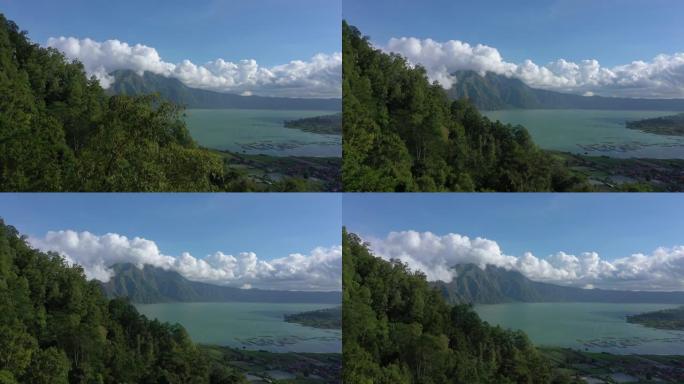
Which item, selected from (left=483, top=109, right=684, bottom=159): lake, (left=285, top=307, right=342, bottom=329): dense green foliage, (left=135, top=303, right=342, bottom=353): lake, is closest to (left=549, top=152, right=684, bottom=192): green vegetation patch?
(left=483, top=109, right=684, bottom=159): lake

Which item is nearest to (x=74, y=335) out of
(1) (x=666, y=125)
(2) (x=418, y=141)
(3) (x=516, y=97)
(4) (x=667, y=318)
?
(2) (x=418, y=141)

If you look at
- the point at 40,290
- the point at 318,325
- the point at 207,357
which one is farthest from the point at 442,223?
the point at 40,290

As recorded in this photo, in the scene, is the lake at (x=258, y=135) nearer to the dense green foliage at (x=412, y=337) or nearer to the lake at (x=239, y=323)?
the dense green foliage at (x=412, y=337)

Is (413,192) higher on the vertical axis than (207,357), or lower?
higher

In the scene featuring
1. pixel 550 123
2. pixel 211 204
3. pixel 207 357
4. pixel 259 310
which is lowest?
pixel 207 357

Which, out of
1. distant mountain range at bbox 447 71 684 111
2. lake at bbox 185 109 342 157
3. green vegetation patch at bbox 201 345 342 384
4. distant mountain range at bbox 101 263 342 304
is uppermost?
distant mountain range at bbox 447 71 684 111

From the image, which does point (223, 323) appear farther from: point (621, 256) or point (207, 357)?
point (621, 256)

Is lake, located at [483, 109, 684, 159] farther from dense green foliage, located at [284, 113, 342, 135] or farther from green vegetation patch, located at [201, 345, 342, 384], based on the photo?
green vegetation patch, located at [201, 345, 342, 384]
